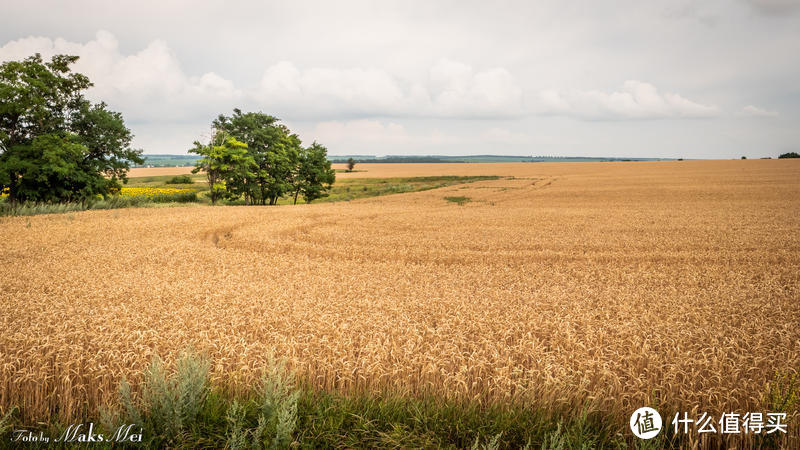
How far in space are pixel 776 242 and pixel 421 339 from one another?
59.2 feet

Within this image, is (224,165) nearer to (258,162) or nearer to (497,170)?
(258,162)

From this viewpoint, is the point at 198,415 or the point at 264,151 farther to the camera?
the point at 264,151

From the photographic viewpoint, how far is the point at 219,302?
8398mm

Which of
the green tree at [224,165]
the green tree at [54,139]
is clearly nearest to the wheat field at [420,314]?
the green tree at [54,139]

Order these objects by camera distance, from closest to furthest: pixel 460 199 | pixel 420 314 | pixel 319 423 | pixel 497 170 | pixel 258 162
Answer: pixel 319 423, pixel 420 314, pixel 460 199, pixel 258 162, pixel 497 170

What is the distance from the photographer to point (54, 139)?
2814 cm

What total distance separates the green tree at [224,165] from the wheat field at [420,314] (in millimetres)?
26628

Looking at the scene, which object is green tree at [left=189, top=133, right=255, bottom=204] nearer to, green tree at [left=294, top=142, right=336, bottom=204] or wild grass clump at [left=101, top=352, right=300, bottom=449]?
green tree at [left=294, top=142, right=336, bottom=204]

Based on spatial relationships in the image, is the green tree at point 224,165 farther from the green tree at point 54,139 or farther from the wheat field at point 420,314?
the wheat field at point 420,314

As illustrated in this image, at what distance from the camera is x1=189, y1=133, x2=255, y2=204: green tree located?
43.2 meters

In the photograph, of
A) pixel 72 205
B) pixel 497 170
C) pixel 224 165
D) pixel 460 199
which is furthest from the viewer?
pixel 497 170

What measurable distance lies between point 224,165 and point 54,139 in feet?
51.6

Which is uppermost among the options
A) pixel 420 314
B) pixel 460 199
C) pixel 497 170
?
pixel 497 170

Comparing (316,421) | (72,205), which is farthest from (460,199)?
(316,421)
